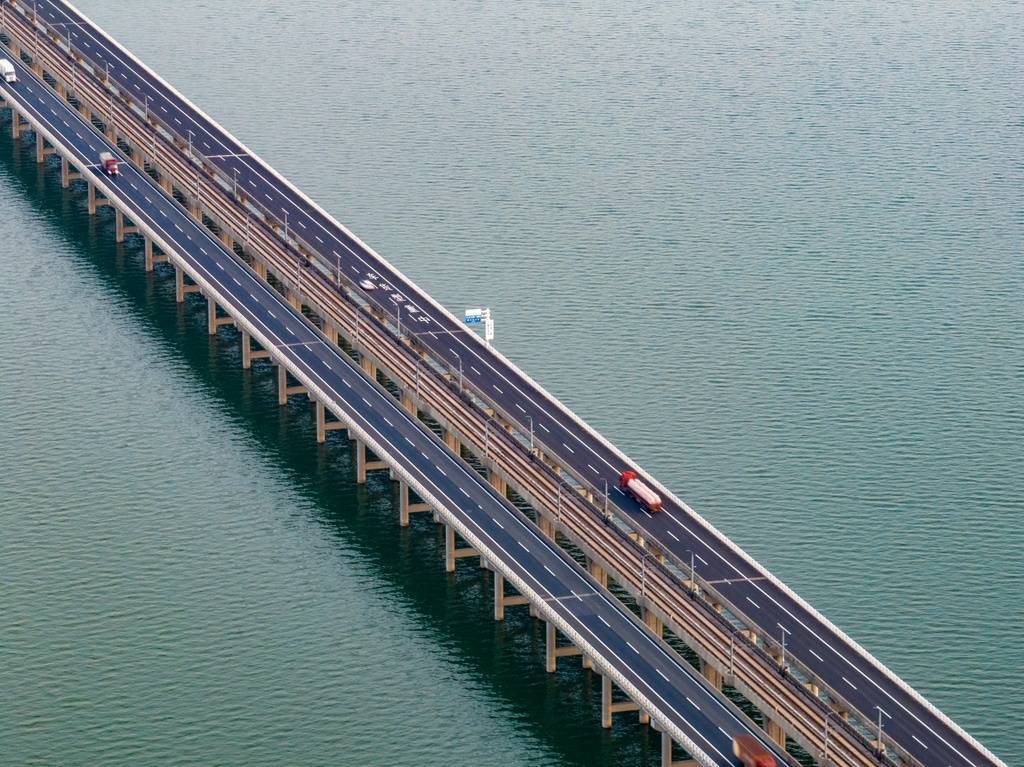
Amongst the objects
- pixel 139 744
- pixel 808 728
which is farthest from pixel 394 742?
pixel 808 728

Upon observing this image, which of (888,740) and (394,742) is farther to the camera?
(394,742)

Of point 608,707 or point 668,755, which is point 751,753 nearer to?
point 668,755

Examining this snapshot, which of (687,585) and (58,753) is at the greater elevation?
(687,585)

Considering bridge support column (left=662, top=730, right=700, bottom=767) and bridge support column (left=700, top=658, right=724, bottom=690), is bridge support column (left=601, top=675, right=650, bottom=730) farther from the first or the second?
bridge support column (left=662, top=730, right=700, bottom=767)

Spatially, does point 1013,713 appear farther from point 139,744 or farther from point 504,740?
point 139,744

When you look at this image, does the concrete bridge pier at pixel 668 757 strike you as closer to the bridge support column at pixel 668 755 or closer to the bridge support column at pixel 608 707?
the bridge support column at pixel 668 755

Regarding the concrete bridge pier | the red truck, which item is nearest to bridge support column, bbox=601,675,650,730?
the concrete bridge pier

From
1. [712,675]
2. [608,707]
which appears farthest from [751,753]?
[608,707]
